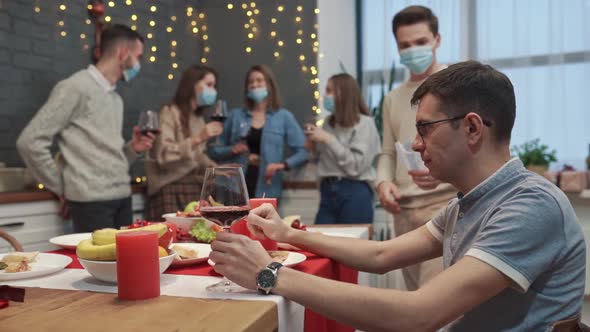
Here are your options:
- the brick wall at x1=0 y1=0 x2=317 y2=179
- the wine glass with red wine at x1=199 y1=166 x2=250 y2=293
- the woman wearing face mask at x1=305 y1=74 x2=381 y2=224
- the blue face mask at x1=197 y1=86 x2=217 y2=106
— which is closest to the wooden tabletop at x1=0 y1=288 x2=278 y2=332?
the wine glass with red wine at x1=199 y1=166 x2=250 y2=293

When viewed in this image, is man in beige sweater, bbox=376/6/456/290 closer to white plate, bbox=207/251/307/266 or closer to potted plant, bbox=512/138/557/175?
white plate, bbox=207/251/307/266

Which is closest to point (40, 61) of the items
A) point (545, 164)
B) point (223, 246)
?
point (223, 246)

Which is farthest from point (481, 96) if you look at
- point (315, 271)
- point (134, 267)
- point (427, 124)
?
point (134, 267)

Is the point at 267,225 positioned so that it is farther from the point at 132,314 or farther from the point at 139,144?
the point at 139,144

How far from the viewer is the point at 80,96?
2.94m

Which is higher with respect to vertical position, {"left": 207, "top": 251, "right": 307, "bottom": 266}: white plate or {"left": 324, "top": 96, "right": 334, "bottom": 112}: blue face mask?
{"left": 324, "top": 96, "right": 334, "bottom": 112}: blue face mask

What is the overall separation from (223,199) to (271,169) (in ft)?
8.67

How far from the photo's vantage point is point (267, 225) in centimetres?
151

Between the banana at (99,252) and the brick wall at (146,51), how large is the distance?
2.30m

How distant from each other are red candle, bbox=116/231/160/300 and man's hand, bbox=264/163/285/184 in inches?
107

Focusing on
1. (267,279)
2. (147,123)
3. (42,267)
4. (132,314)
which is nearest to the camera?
(132,314)

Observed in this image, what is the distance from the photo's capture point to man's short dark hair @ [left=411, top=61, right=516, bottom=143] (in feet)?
3.76

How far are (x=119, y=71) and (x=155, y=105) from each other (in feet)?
3.82

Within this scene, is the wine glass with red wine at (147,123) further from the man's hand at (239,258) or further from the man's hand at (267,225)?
the man's hand at (239,258)
